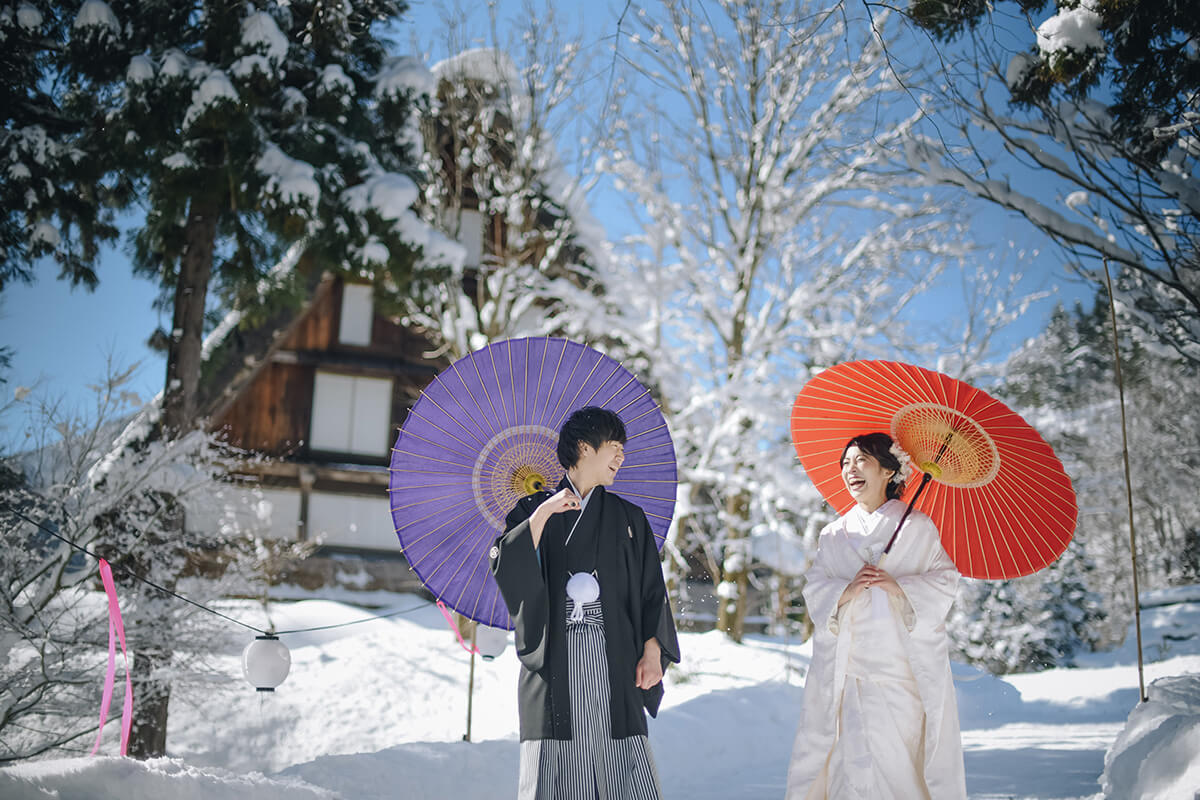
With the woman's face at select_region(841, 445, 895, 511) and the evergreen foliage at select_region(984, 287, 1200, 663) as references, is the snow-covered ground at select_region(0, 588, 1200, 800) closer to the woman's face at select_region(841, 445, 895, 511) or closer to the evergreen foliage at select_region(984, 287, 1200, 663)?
the woman's face at select_region(841, 445, 895, 511)

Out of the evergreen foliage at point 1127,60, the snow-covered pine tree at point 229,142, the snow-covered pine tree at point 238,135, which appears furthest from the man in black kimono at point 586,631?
the snow-covered pine tree at point 238,135

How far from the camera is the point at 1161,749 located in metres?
3.59

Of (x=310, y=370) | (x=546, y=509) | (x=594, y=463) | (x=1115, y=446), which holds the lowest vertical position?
(x=546, y=509)

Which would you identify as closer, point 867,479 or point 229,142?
point 867,479

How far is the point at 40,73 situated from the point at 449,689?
7122 millimetres

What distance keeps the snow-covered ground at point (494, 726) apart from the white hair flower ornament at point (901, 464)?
59.6 inches

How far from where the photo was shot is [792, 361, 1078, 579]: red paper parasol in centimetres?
340

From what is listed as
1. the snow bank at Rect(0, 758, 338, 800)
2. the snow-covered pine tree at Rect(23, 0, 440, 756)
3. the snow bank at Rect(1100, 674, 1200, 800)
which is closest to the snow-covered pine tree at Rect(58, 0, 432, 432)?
the snow-covered pine tree at Rect(23, 0, 440, 756)

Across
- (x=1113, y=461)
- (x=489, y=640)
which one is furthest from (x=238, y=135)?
(x=1113, y=461)

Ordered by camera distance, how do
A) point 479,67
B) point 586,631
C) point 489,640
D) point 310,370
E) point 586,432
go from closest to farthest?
point 586,631, point 586,432, point 489,640, point 479,67, point 310,370

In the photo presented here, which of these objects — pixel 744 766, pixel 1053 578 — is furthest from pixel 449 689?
pixel 1053 578

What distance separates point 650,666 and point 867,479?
4.22ft

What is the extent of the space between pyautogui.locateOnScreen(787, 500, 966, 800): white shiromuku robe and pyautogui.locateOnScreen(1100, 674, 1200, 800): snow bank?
0.92 metres

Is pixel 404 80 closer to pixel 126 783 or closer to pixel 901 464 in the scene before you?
pixel 901 464
